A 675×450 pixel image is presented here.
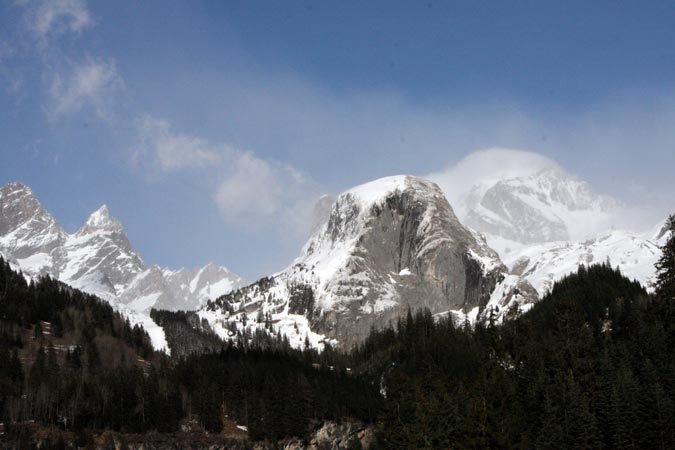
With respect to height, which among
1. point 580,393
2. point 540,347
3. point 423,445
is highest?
point 540,347

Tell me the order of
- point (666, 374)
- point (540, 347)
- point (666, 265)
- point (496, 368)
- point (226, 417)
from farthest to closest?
1. point (226, 417)
2. point (540, 347)
3. point (496, 368)
4. point (666, 374)
5. point (666, 265)

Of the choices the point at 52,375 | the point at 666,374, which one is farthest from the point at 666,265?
the point at 52,375

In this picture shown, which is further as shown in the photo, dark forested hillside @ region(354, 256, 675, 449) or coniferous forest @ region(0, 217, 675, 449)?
coniferous forest @ region(0, 217, 675, 449)

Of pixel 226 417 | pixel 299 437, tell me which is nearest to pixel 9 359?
pixel 226 417

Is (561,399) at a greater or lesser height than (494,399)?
lesser

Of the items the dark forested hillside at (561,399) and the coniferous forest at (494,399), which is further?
the coniferous forest at (494,399)

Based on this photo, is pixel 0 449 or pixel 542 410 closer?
pixel 542 410

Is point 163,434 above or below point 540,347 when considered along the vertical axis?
below

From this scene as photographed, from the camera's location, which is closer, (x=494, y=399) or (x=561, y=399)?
(x=561, y=399)

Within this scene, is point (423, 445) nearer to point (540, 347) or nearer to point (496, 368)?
point (496, 368)

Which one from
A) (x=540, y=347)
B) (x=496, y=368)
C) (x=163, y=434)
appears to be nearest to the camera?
(x=496, y=368)

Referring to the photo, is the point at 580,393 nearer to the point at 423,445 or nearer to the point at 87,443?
the point at 423,445

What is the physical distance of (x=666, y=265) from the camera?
113 m

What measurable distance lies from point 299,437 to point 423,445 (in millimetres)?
77073
